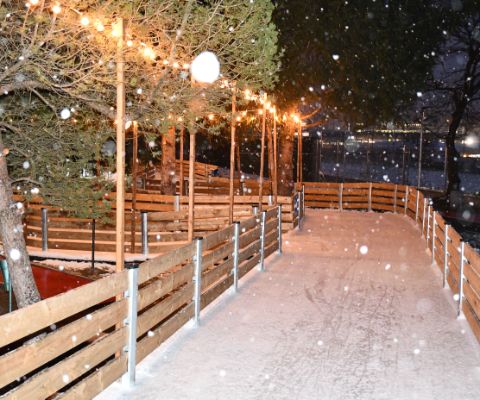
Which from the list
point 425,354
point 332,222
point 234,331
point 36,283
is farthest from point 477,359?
point 332,222

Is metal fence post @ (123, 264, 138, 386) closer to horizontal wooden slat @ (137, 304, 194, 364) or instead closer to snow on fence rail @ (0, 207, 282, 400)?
Answer: snow on fence rail @ (0, 207, 282, 400)

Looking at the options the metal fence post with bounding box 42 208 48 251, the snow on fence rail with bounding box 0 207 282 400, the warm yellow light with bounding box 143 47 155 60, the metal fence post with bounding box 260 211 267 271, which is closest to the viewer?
the snow on fence rail with bounding box 0 207 282 400

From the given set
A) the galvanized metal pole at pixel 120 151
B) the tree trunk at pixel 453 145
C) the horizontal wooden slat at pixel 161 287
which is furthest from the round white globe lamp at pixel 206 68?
the tree trunk at pixel 453 145

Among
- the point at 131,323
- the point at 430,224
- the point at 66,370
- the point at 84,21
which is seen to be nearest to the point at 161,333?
the point at 131,323

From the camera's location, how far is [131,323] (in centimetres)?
603

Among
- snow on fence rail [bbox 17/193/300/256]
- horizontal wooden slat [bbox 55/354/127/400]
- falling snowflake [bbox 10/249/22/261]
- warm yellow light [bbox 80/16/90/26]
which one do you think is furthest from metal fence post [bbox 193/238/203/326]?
snow on fence rail [bbox 17/193/300/256]

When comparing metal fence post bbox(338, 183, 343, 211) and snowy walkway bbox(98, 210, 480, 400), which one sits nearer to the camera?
snowy walkway bbox(98, 210, 480, 400)

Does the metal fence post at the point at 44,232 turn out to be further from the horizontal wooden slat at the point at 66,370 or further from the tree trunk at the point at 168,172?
the horizontal wooden slat at the point at 66,370

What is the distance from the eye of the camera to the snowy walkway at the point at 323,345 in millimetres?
6059

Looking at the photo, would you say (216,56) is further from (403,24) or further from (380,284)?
(403,24)

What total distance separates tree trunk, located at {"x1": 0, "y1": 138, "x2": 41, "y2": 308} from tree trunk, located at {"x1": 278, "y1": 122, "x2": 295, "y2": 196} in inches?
687

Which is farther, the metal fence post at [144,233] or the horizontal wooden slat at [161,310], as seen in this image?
the metal fence post at [144,233]

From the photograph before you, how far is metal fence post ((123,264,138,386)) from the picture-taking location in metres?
5.96

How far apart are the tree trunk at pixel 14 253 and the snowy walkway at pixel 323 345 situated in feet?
8.31
